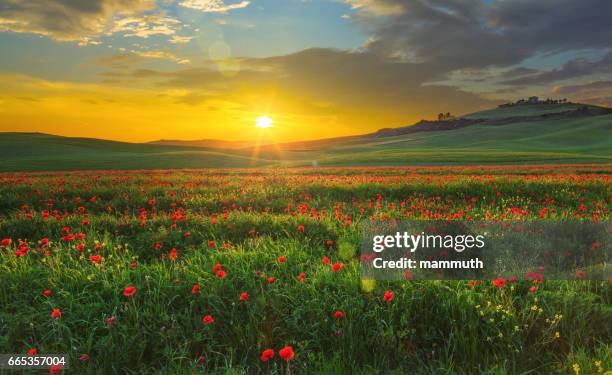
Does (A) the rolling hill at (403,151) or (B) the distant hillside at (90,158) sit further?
(A) the rolling hill at (403,151)

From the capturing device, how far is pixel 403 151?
67125 millimetres

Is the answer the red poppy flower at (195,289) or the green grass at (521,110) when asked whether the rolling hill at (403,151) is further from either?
the red poppy flower at (195,289)

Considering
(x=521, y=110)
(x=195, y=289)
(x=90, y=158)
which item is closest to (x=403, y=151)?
(x=90, y=158)

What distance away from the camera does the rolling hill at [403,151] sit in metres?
49.3

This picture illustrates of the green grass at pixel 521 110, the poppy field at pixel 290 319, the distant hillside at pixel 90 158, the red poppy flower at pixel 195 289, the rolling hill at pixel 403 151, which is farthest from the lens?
the green grass at pixel 521 110

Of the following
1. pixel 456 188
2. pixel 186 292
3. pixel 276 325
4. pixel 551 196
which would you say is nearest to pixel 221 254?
pixel 186 292

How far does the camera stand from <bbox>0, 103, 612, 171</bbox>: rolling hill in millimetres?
49344

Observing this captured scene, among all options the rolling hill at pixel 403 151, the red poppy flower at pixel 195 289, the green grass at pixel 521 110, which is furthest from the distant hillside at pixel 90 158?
the green grass at pixel 521 110

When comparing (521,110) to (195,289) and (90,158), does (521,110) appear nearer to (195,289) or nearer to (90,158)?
(90,158)

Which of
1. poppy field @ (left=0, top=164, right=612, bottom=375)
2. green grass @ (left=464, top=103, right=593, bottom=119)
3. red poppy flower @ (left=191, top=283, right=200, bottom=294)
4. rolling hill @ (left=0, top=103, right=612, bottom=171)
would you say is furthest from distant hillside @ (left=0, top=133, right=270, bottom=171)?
green grass @ (left=464, top=103, right=593, bottom=119)

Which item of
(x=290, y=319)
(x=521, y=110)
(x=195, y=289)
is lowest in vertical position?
(x=290, y=319)

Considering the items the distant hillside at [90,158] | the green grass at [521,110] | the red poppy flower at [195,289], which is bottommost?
the red poppy flower at [195,289]

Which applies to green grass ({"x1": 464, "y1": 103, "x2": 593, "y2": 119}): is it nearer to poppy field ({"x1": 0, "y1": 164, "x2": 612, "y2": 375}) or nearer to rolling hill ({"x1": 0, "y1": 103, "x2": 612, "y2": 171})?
rolling hill ({"x1": 0, "y1": 103, "x2": 612, "y2": 171})

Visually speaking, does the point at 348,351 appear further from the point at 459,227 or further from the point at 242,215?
the point at 242,215
